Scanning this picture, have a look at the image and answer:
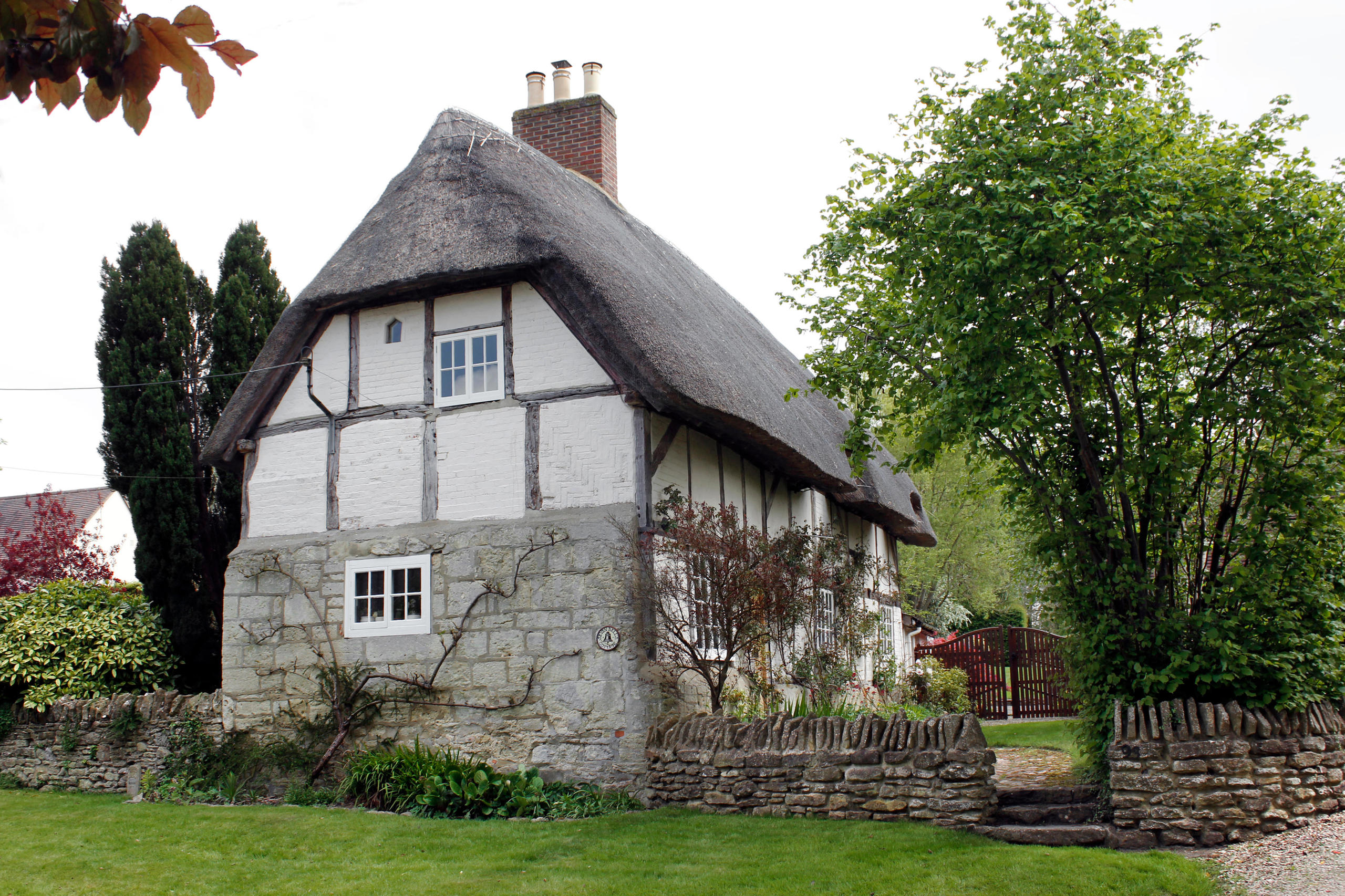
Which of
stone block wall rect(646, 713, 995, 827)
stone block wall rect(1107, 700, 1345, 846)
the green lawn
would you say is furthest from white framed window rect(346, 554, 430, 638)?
the green lawn

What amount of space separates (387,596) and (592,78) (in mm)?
7798

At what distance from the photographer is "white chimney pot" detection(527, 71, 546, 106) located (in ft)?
47.1

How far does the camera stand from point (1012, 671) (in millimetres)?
17906

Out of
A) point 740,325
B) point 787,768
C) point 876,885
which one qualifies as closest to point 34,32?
point 876,885

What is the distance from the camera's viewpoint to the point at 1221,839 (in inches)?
274

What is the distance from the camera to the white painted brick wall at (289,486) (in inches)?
415

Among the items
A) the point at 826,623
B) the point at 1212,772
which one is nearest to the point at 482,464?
the point at 826,623

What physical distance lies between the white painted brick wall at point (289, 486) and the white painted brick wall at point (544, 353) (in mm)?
2383

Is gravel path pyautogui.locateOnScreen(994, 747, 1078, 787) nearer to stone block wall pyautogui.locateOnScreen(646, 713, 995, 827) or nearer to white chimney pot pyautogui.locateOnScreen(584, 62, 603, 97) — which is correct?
stone block wall pyautogui.locateOnScreen(646, 713, 995, 827)

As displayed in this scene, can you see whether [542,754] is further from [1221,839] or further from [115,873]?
[1221,839]

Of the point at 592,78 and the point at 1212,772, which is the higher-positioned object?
the point at 592,78

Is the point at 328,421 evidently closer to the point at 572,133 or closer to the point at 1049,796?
the point at 572,133

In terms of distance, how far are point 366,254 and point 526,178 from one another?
1.82 metres

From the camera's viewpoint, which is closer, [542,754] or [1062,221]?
[1062,221]
